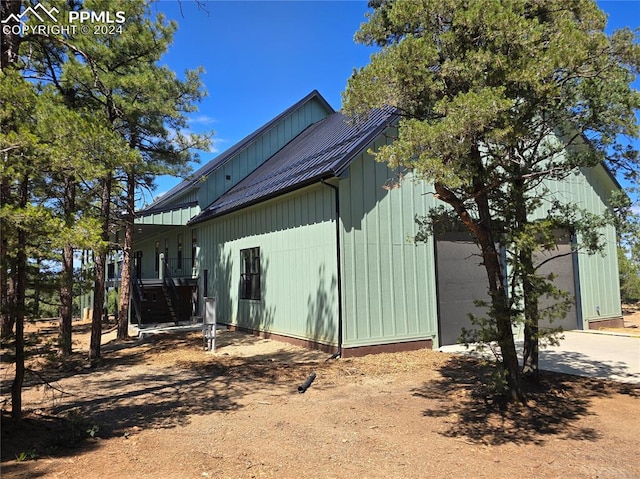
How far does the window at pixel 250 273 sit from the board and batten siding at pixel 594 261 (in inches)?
356

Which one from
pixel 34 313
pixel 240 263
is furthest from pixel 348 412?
pixel 240 263

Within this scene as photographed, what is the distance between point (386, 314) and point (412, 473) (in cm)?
592

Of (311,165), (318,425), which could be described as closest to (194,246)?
(311,165)

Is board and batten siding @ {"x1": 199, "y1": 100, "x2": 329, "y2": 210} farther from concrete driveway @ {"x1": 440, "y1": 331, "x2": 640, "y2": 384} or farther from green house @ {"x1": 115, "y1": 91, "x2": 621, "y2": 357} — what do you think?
concrete driveway @ {"x1": 440, "y1": 331, "x2": 640, "y2": 384}

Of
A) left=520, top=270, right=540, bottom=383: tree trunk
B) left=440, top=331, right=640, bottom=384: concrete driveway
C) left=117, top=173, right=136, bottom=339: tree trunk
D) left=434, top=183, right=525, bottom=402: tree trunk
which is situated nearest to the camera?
left=434, top=183, right=525, bottom=402: tree trunk

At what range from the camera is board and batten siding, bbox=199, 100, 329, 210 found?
1727cm

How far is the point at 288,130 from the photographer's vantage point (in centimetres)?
1884

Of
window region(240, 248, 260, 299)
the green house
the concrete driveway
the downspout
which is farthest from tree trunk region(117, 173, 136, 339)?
the concrete driveway

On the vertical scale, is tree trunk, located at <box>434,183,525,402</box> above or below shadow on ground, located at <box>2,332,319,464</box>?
above

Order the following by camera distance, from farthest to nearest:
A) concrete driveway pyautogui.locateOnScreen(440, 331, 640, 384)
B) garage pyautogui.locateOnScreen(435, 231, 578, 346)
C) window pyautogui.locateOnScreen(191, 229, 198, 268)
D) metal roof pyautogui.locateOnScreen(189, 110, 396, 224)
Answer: window pyautogui.locateOnScreen(191, 229, 198, 268) < garage pyautogui.locateOnScreen(435, 231, 578, 346) < metal roof pyautogui.locateOnScreen(189, 110, 396, 224) < concrete driveway pyautogui.locateOnScreen(440, 331, 640, 384)

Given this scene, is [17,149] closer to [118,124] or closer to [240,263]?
[118,124]

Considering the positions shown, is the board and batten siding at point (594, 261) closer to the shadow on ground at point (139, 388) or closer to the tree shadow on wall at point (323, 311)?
the tree shadow on wall at point (323, 311)

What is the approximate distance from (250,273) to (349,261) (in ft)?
16.0

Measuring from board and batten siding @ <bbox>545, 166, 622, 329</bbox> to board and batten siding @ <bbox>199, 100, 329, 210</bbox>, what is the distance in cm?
1026
